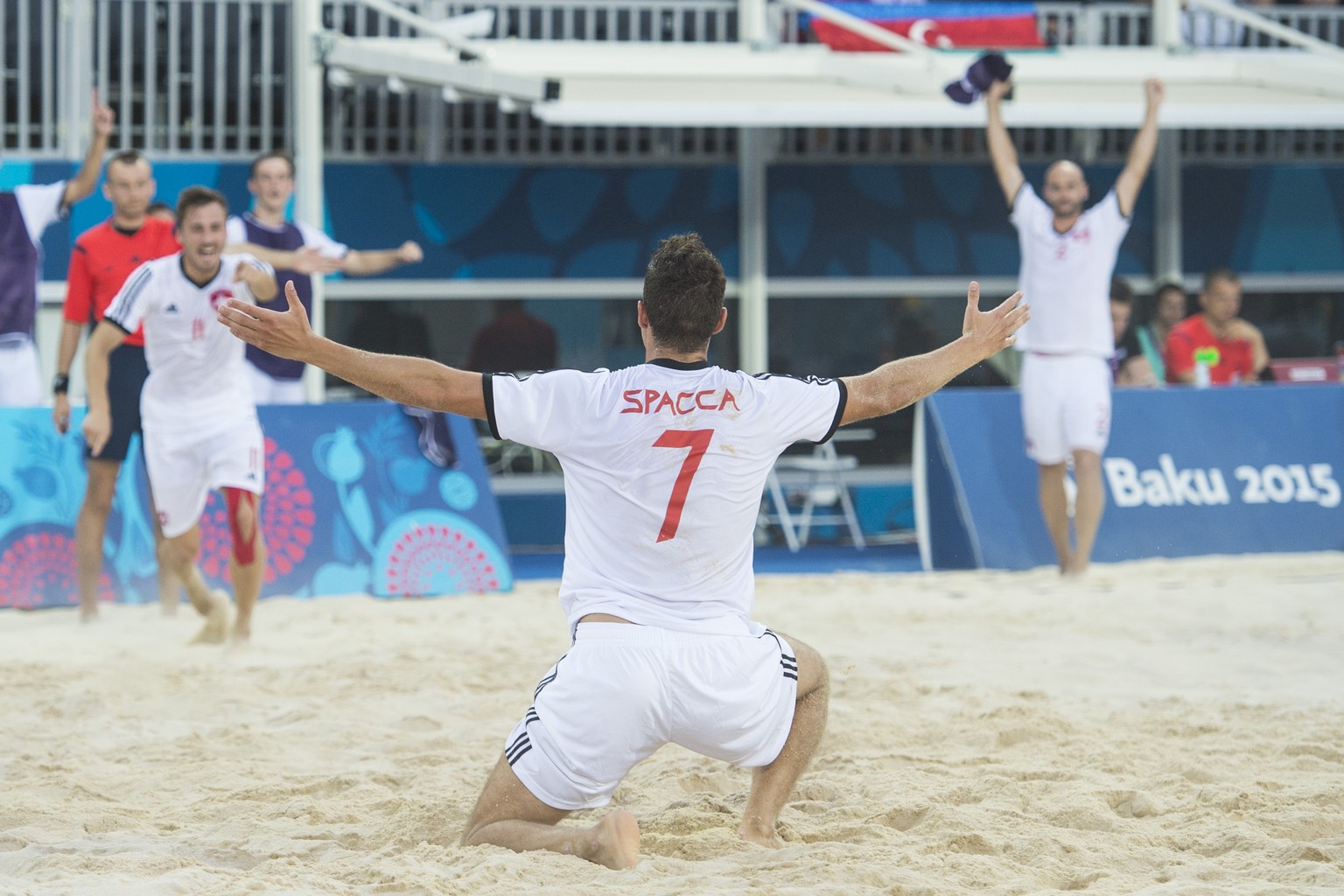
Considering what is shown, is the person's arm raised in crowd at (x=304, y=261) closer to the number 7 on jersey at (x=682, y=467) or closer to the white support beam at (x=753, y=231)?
the number 7 on jersey at (x=682, y=467)

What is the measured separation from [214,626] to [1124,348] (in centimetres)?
635

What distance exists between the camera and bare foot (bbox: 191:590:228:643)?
6.85 m

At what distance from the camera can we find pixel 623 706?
3.41 metres

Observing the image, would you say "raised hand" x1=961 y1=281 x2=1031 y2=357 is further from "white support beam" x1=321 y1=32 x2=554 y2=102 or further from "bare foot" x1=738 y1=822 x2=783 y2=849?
"white support beam" x1=321 y1=32 x2=554 y2=102

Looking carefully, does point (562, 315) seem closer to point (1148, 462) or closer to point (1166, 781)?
point (1148, 462)

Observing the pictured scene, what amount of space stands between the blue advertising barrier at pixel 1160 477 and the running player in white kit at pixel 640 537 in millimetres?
5773

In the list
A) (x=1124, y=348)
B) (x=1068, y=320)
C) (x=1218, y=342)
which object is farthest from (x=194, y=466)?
(x=1218, y=342)

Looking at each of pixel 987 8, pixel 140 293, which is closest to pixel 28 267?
pixel 140 293

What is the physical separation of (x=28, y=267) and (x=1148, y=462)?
6599 millimetres

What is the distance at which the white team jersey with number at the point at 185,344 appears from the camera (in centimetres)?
661

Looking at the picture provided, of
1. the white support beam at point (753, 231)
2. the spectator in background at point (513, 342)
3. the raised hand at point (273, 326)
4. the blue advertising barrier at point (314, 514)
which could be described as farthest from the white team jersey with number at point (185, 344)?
the white support beam at point (753, 231)

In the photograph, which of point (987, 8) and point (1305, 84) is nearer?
point (1305, 84)

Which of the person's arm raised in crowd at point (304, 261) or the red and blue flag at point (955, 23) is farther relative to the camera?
the red and blue flag at point (955, 23)

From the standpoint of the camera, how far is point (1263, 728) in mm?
4941
